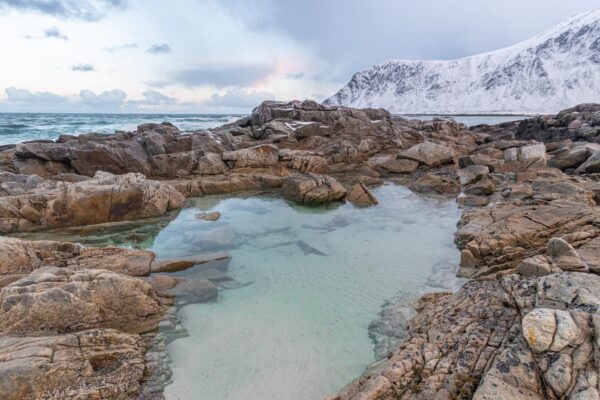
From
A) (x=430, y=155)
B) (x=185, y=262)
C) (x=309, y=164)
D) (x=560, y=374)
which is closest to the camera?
(x=560, y=374)

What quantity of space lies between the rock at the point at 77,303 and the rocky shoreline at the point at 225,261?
0.03 m

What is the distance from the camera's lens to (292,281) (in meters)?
11.8

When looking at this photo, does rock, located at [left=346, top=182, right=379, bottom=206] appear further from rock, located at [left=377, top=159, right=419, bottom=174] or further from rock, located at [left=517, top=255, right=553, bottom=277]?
rock, located at [left=517, top=255, right=553, bottom=277]

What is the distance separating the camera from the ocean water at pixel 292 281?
7395 millimetres

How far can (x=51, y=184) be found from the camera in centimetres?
1967

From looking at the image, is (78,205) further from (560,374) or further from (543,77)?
(543,77)

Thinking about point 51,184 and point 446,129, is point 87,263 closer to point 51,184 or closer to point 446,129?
point 51,184

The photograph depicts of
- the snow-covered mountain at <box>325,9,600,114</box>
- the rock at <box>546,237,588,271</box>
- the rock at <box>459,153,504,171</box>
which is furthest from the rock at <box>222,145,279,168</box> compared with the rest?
the snow-covered mountain at <box>325,9,600,114</box>

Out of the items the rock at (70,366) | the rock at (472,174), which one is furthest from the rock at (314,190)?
the rock at (70,366)

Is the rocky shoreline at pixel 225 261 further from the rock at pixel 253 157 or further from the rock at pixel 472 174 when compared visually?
the rock at pixel 253 157

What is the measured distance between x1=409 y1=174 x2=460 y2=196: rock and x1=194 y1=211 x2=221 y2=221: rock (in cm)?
1508

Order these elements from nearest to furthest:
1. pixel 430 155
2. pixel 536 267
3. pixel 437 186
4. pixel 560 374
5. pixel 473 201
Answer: pixel 560 374, pixel 536 267, pixel 473 201, pixel 437 186, pixel 430 155

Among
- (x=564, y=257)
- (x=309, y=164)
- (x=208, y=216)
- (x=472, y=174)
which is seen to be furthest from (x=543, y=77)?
(x=564, y=257)

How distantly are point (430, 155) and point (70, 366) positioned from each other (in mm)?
32877
